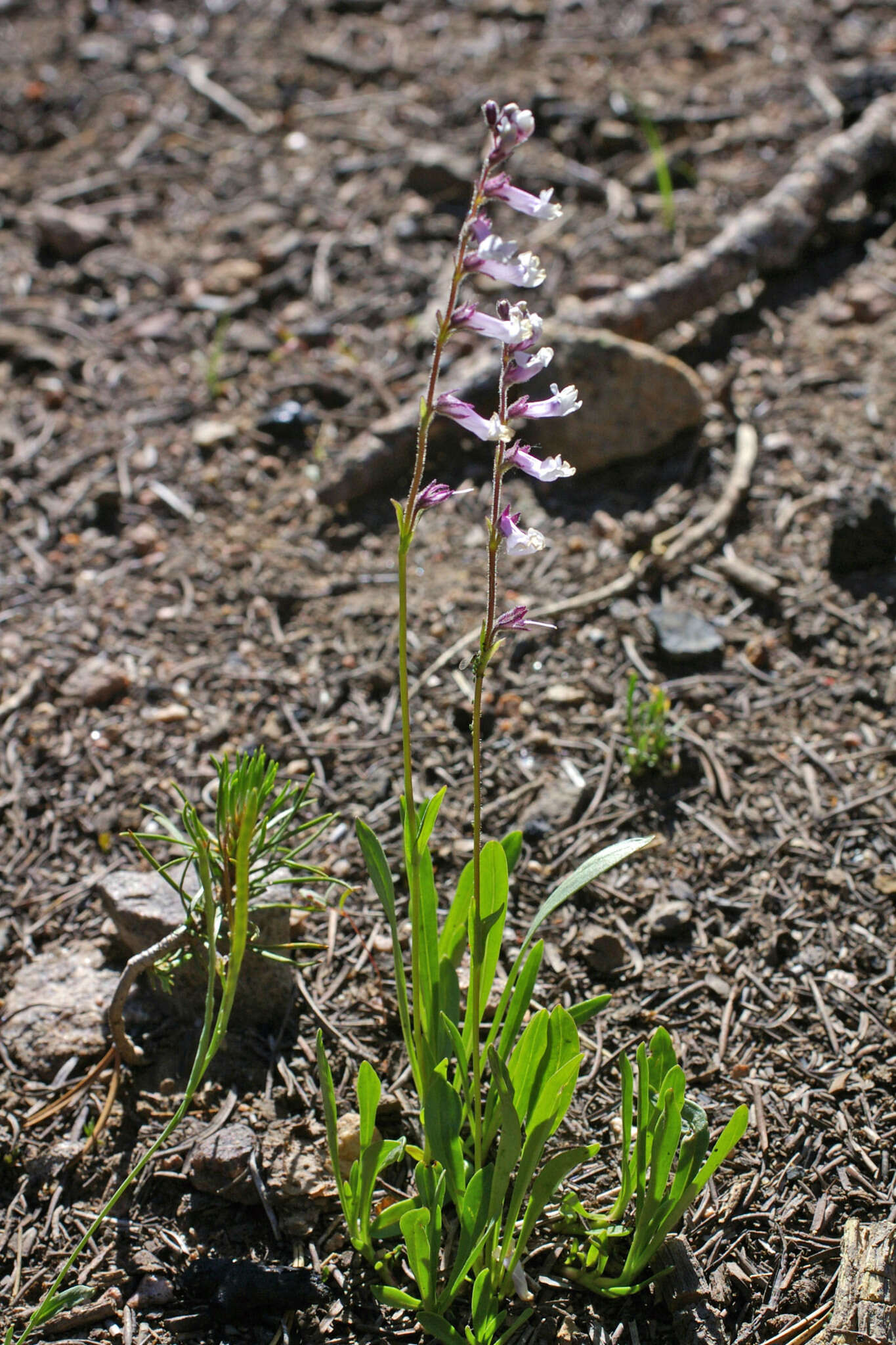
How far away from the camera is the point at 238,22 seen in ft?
23.6

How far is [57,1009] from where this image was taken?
271 cm

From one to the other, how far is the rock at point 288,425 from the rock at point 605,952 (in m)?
2.74

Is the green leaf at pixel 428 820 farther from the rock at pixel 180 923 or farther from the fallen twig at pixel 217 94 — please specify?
the fallen twig at pixel 217 94

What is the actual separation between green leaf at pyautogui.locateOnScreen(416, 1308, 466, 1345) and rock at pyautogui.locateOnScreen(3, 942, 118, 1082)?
111 centimetres

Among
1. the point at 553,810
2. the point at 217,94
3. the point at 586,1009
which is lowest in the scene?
the point at 553,810

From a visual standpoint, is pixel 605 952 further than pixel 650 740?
No

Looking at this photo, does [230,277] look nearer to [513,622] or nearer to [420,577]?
[420,577]

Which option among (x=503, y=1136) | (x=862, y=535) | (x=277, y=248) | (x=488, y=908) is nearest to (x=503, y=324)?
(x=488, y=908)

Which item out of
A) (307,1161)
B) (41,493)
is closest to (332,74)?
(41,493)

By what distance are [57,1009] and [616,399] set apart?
10.1 ft

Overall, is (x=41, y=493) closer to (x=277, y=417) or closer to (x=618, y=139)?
(x=277, y=417)

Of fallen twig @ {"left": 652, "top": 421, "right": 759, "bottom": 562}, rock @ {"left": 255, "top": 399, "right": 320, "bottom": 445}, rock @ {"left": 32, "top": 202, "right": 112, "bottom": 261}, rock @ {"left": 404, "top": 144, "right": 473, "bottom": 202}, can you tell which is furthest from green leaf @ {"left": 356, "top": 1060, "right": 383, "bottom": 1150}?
rock @ {"left": 32, "top": 202, "right": 112, "bottom": 261}

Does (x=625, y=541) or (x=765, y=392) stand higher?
(x=765, y=392)

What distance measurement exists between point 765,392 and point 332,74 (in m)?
4.14
